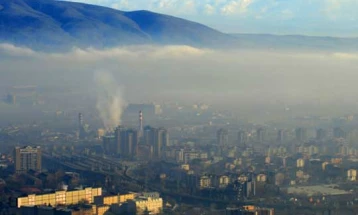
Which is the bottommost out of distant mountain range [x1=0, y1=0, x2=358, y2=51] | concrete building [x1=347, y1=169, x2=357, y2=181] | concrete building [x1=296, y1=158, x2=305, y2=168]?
concrete building [x1=347, y1=169, x2=357, y2=181]

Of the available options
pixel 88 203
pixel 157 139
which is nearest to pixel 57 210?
pixel 88 203

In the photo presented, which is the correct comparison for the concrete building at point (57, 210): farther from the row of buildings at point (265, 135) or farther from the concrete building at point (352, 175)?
the row of buildings at point (265, 135)

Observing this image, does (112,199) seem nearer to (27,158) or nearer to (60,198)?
(60,198)

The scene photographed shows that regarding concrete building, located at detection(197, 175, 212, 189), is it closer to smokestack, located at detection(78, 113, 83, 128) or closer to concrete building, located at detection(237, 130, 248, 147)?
concrete building, located at detection(237, 130, 248, 147)

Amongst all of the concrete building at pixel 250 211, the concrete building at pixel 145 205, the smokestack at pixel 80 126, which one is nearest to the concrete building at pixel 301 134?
the smokestack at pixel 80 126

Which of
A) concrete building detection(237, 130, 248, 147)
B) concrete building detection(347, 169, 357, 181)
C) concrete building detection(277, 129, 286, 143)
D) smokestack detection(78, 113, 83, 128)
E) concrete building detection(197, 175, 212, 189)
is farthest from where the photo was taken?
smokestack detection(78, 113, 83, 128)

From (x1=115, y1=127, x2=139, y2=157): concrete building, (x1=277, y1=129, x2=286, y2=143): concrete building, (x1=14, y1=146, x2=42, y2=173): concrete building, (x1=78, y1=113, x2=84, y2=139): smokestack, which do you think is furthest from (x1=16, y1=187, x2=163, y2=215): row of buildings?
(x1=78, y1=113, x2=84, y2=139): smokestack

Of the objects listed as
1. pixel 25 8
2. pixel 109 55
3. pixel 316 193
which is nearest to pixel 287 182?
pixel 316 193
